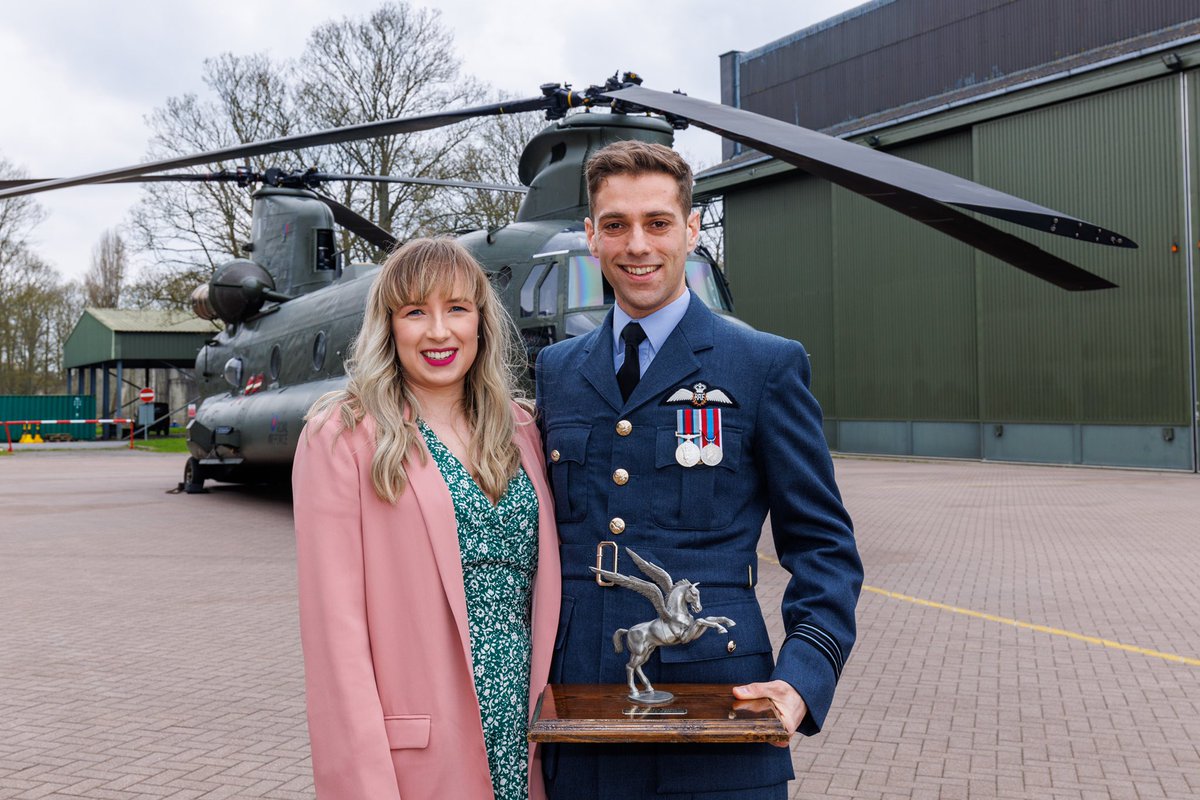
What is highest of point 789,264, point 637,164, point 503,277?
point 789,264

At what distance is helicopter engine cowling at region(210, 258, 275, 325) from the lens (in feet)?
53.9

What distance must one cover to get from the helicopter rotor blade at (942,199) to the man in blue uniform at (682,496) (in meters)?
3.24

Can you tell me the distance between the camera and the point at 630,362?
223 centimetres

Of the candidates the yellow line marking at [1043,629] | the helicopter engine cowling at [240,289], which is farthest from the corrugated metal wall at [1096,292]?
the helicopter engine cowling at [240,289]

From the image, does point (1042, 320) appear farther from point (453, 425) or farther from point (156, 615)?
point (453, 425)

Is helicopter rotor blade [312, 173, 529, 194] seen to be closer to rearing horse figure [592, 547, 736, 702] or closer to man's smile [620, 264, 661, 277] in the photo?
man's smile [620, 264, 661, 277]

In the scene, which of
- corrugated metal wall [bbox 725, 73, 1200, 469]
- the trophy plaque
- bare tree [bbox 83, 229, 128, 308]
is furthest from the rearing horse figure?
→ bare tree [bbox 83, 229, 128, 308]

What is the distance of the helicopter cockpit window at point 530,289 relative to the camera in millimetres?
10062

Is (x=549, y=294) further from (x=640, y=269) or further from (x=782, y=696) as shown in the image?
(x=782, y=696)

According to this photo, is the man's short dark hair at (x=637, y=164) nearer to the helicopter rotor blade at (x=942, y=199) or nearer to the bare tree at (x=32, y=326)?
the helicopter rotor blade at (x=942, y=199)

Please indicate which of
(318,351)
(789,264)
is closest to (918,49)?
(789,264)

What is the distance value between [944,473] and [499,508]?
20036 mm

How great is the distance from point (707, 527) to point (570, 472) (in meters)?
0.32

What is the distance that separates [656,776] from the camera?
1964 mm
